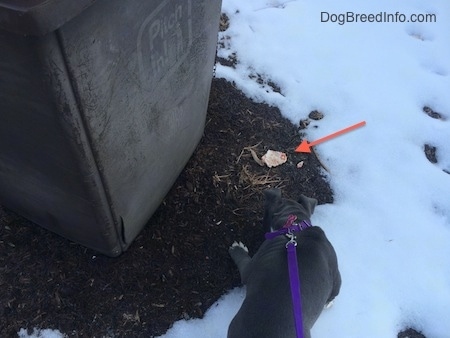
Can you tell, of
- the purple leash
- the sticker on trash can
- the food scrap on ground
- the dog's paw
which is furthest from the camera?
the food scrap on ground

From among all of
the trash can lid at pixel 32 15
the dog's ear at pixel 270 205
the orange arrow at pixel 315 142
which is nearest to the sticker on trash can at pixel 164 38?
the trash can lid at pixel 32 15

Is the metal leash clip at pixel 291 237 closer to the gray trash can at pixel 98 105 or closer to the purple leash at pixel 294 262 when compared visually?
the purple leash at pixel 294 262

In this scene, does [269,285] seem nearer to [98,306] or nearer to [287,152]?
[98,306]

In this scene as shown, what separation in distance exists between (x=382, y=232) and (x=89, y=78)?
81.9 inches

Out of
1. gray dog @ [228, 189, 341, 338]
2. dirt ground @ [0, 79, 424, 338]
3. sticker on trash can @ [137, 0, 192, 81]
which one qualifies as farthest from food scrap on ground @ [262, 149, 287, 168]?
sticker on trash can @ [137, 0, 192, 81]

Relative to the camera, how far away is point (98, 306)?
7.95 feet

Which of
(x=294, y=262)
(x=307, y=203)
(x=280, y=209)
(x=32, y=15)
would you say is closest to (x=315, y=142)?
(x=307, y=203)

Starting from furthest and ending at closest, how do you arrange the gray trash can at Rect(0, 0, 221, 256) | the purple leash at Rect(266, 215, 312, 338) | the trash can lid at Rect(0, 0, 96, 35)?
the purple leash at Rect(266, 215, 312, 338) → the gray trash can at Rect(0, 0, 221, 256) → the trash can lid at Rect(0, 0, 96, 35)

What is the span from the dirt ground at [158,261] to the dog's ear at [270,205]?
0.56 feet

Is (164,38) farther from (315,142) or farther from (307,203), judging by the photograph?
(315,142)

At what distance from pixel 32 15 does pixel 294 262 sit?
144cm

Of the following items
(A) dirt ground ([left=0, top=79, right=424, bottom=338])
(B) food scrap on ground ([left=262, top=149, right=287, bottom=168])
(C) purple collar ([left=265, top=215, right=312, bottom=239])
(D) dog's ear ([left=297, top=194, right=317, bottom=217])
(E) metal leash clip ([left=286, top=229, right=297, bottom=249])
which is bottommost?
(A) dirt ground ([left=0, top=79, right=424, bottom=338])

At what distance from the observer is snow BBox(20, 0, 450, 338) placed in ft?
8.41

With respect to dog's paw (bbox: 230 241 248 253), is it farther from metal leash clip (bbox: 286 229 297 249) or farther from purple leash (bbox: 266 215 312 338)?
metal leash clip (bbox: 286 229 297 249)
